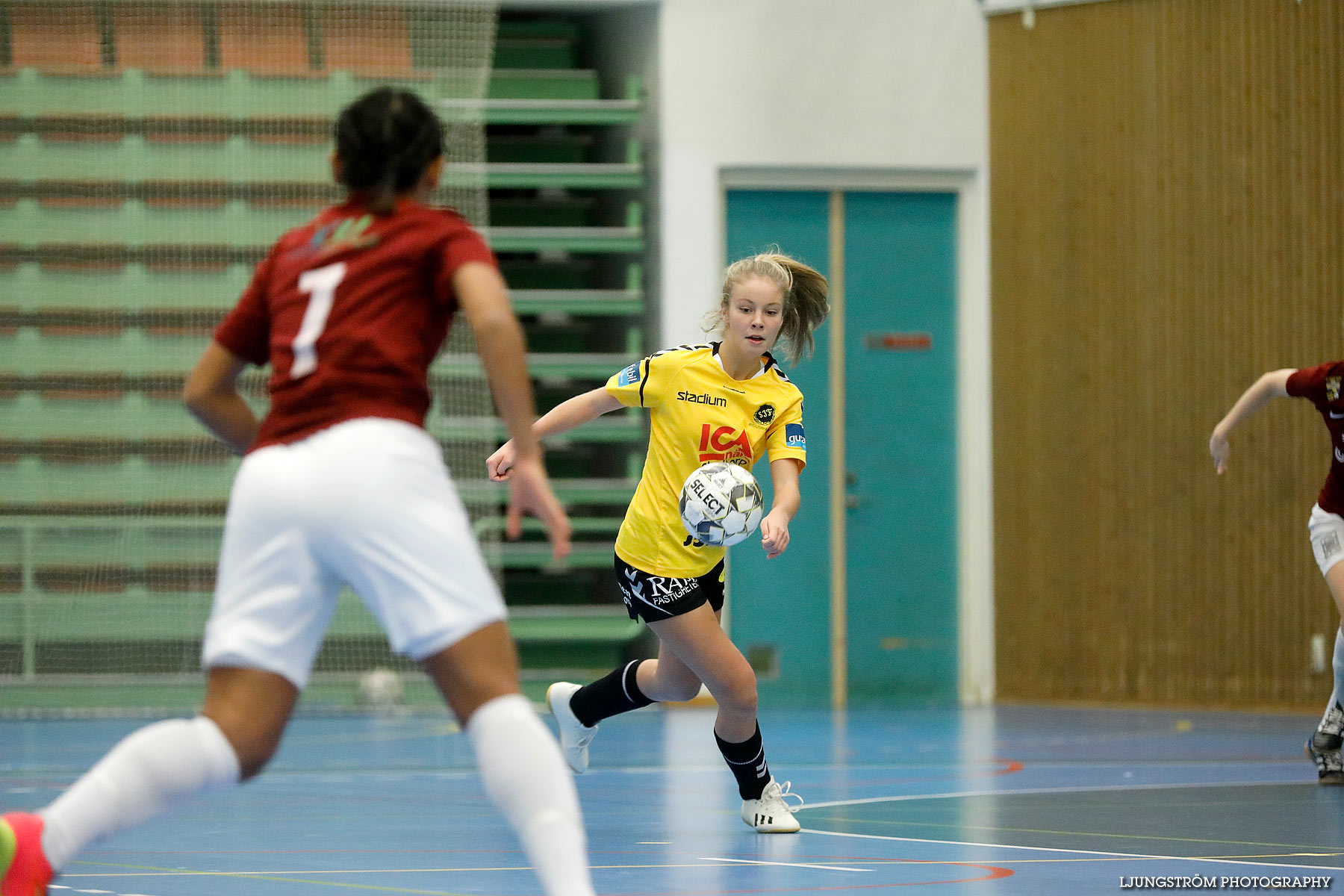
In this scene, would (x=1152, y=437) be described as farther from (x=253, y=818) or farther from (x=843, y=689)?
(x=253, y=818)

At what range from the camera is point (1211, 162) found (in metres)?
11.6

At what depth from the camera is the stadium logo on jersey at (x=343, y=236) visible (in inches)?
116

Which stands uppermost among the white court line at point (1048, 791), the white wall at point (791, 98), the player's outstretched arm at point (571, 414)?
the white wall at point (791, 98)

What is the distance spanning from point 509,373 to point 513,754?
62 cm

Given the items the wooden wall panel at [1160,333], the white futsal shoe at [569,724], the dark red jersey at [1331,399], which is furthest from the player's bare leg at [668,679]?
the wooden wall panel at [1160,333]

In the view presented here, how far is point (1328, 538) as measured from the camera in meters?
6.40

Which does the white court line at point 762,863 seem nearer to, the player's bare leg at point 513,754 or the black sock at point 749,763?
the black sock at point 749,763

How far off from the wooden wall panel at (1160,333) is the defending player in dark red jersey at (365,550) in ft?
30.1

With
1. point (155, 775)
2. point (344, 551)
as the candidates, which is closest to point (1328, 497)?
point (344, 551)

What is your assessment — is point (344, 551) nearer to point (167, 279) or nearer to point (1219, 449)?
point (1219, 449)

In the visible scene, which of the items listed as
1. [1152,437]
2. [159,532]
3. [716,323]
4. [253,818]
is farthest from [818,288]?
[159,532]

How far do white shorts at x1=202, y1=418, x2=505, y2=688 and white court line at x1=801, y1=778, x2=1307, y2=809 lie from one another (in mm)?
3527

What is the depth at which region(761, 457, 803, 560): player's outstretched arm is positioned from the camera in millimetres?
4562

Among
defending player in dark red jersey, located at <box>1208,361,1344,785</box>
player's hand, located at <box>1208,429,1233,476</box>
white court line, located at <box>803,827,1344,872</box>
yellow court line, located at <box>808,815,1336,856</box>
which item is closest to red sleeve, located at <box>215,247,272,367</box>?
white court line, located at <box>803,827,1344,872</box>
